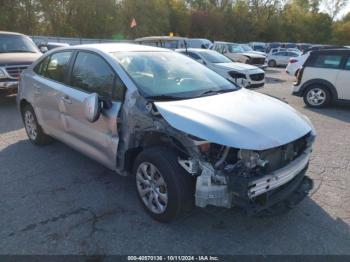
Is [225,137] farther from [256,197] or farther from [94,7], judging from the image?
[94,7]

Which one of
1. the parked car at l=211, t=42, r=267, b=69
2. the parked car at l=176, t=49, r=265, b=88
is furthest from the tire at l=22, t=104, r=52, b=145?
the parked car at l=211, t=42, r=267, b=69

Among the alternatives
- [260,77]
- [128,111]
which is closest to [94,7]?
[260,77]

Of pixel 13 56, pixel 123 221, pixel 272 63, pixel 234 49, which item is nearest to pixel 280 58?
pixel 272 63

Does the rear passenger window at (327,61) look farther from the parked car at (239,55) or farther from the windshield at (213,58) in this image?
the parked car at (239,55)

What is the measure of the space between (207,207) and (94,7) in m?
35.5

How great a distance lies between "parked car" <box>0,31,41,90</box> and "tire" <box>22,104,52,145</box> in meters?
2.82

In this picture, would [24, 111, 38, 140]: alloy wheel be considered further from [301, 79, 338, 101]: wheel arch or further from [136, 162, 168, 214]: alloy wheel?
[301, 79, 338, 101]: wheel arch

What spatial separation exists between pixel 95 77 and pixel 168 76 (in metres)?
0.88

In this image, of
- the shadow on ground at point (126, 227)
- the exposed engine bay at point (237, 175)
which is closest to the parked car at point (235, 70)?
the shadow on ground at point (126, 227)

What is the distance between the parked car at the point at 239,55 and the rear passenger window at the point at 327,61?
9471mm

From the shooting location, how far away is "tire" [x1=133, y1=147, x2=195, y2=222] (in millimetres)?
2861

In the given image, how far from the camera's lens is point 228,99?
348 centimetres

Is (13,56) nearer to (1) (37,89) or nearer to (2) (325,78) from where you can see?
(1) (37,89)

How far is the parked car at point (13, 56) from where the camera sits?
7748 millimetres
